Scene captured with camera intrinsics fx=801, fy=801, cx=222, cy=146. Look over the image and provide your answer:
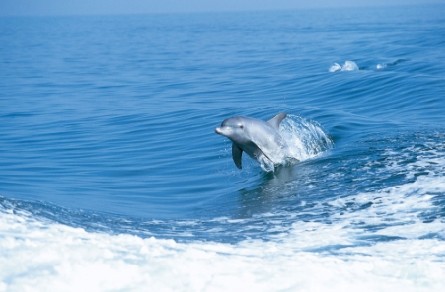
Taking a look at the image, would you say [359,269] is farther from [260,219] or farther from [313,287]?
[260,219]

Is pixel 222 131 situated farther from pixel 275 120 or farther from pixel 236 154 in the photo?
pixel 275 120

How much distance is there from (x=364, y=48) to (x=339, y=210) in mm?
33024

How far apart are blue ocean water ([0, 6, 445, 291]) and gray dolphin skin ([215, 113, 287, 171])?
1.07 feet

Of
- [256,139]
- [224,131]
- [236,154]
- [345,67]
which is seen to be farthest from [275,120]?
[345,67]

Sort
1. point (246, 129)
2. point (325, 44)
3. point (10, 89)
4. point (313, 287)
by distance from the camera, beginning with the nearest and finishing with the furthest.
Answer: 1. point (313, 287)
2. point (246, 129)
3. point (10, 89)
4. point (325, 44)

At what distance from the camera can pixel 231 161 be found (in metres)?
15.5

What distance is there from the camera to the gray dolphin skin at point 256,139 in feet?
45.8

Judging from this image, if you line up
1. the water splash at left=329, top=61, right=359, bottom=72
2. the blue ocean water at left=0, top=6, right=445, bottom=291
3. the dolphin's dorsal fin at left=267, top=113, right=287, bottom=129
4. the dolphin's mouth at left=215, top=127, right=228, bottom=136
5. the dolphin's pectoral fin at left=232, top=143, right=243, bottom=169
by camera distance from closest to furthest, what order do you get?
the blue ocean water at left=0, top=6, right=445, bottom=291
the dolphin's mouth at left=215, top=127, right=228, bottom=136
the dolphin's pectoral fin at left=232, top=143, right=243, bottom=169
the dolphin's dorsal fin at left=267, top=113, right=287, bottom=129
the water splash at left=329, top=61, right=359, bottom=72

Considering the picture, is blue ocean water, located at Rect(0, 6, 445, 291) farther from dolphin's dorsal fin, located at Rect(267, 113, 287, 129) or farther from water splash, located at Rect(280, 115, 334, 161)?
dolphin's dorsal fin, located at Rect(267, 113, 287, 129)

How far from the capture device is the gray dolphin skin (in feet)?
45.8

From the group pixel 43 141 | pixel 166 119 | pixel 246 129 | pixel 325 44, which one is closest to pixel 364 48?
pixel 325 44

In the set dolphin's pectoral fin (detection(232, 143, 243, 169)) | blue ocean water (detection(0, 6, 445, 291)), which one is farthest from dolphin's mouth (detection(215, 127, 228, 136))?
blue ocean water (detection(0, 6, 445, 291))

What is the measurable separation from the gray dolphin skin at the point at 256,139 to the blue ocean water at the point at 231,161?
1.07 ft

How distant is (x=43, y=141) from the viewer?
19.4m
